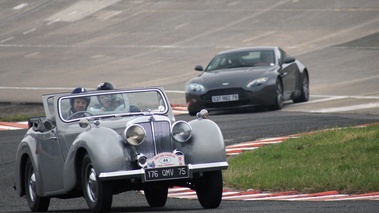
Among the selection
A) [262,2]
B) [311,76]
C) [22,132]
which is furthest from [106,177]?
[262,2]

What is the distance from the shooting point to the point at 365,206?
11.7 m

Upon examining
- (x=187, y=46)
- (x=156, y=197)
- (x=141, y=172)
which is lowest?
(x=187, y=46)

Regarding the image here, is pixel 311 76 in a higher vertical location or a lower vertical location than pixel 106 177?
lower

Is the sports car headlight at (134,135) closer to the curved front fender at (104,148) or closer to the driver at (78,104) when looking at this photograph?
the curved front fender at (104,148)

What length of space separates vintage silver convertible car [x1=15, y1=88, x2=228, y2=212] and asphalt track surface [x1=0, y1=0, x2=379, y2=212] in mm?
6444

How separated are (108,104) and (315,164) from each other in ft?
11.8

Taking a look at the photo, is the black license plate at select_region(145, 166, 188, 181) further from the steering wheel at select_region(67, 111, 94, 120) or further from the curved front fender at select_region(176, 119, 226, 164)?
the steering wheel at select_region(67, 111, 94, 120)

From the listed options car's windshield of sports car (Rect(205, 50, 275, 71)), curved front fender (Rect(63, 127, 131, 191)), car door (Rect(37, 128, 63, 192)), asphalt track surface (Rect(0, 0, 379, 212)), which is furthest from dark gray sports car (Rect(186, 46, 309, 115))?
curved front fender (Rect(63, 127, 131, 191))

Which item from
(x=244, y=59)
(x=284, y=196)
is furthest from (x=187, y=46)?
(x=284, y=196)

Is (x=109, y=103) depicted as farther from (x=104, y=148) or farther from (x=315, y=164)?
(x=315, y=164)

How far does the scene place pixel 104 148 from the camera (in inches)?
473

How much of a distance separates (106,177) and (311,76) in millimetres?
20738

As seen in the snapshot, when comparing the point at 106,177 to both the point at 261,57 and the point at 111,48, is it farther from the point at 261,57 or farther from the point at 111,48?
the point at 111,48

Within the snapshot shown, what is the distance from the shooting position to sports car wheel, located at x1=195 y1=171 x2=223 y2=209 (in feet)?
40.8
